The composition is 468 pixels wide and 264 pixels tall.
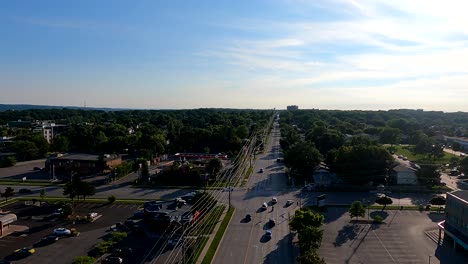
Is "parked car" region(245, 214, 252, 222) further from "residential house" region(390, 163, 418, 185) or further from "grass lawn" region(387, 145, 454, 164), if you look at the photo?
"grass lawn" region(387, 145, 454, 164)

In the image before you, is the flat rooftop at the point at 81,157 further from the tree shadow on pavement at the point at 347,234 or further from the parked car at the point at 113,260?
the tree shadow on pavement at the point at 347,234

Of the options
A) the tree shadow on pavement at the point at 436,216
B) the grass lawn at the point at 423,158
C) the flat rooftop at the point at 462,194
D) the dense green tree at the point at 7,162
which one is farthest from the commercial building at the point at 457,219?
the dense green tree at the point at 7,162

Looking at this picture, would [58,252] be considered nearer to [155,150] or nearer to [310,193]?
[310,193]

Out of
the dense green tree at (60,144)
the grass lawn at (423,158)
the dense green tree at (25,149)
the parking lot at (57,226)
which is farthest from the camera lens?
the dense green tree at (60,144)

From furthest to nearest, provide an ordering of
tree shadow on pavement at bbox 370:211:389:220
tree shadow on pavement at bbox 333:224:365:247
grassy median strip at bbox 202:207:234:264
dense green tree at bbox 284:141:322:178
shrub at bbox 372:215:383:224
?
1. dense green tree at bbox 284:141:322:178
2. tree shadow on pavement at bbox 370:211:389:220
3. shrub at bbox 372:215:383:224
4. tree shadow on pavement at bbox 333:224:365:247
5. grassy median strip at bbox 202:207:234:264

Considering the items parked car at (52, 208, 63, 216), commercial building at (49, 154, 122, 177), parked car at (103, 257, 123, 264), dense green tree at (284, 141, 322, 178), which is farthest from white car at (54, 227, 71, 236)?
dense green tree at (284, 141, 322, 178)

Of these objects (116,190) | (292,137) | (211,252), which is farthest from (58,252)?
(292,137)
